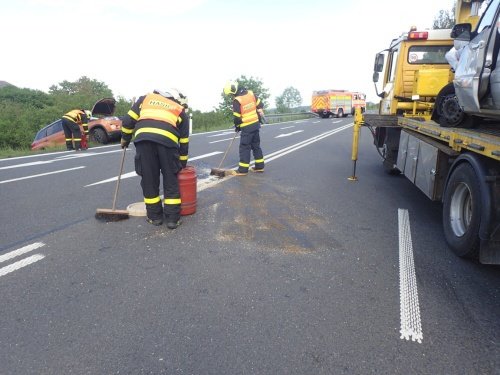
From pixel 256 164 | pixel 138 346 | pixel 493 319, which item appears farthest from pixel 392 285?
pixel 256 164

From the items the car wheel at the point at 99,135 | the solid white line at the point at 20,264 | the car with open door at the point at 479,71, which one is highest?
the car with open door at the point at 479,71

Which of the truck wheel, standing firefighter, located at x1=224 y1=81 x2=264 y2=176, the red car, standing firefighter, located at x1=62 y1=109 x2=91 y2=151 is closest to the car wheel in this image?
the red car

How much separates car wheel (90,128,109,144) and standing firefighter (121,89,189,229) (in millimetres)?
10951

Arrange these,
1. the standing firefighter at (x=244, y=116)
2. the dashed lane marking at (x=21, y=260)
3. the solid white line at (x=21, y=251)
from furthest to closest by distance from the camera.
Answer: the standing firefighter at (x=244, y=116) → the solid white line at (x=21, y=251) → the dashed lane marking at (x=21, y=260)

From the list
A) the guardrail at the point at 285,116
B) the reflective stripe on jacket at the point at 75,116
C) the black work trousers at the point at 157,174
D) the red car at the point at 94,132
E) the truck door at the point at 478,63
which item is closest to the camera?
the truck door at the point at 478,63

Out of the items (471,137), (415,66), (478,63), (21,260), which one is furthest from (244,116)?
(21,260)

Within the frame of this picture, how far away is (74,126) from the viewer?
1249 cm

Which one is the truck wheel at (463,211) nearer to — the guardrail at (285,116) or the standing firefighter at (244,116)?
the standing firefighter at (244,116)

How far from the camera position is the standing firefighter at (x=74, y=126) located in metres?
12.4

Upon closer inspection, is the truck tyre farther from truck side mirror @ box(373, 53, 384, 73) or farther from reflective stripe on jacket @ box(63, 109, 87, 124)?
reflective stripe on jacket @ box(63, 109, 87, 124)

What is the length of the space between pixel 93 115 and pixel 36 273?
552 inches

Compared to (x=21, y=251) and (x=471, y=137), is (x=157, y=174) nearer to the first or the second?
(x=21, y=251)

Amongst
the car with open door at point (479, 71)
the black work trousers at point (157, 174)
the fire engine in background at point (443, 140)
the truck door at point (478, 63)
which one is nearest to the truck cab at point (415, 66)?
the fire engine in background at point (443, 140)

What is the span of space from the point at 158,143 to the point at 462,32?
12.5 ft
